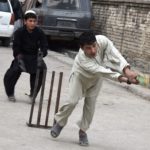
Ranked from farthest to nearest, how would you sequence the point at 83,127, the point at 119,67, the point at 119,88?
the point at 119,88
the point at 83,127
the point at 119,67

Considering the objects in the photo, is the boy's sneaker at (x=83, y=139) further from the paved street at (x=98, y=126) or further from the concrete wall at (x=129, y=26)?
the concrete wall at (x=129, y=26)

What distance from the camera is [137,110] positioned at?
11352 millimetres

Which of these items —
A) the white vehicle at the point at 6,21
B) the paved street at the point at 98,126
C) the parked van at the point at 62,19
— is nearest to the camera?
the paved street at the point at 98,126

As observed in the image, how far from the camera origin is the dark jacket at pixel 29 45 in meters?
10.5

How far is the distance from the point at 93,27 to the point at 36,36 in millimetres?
10746

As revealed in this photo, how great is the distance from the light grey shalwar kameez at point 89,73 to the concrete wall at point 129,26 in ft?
28.2

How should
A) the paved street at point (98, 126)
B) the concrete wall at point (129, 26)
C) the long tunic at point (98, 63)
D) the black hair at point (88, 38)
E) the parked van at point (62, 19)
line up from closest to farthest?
the black hair at point (88, 38)
the long tunic at point (98, 63)
the paved street at point (98, 126)
the concrete wall at point (129, 26)
the parked van at point (62, 19)

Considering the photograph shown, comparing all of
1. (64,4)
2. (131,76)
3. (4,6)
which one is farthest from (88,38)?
(4,6)

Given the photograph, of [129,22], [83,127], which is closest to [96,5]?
[129,22]

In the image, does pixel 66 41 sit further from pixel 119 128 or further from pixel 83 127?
pixel 83 127

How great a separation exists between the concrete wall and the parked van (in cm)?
70

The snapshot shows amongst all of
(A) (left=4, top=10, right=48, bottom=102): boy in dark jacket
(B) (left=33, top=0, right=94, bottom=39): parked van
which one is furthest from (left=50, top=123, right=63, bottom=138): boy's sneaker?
(B) (left=33, top=0, right=94, bottom=39): parked van

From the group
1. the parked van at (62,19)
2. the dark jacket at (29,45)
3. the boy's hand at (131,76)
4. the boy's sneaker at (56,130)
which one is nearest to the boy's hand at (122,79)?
the boy's hand at (131,76)

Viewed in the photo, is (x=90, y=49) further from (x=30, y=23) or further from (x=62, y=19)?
(x=62, y=19)
